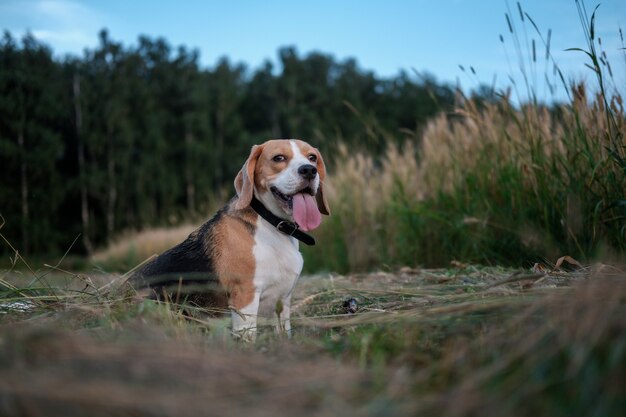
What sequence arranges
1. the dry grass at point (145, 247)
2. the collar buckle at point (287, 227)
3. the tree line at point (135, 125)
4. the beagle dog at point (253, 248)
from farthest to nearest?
1. the tree line at point (135, 125)
2. the dry grass at point (145, 247)
3. the collar buckle at point (287, 227)
4. the beagle dog at point (253, 248)

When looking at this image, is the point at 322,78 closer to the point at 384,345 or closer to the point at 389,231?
the point at 389,231

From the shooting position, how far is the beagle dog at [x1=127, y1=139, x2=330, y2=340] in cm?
334

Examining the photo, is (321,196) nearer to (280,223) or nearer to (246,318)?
(280,223)

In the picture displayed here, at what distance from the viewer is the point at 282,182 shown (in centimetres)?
364

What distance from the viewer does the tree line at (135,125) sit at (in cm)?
2336

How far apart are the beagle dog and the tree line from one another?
1172cm

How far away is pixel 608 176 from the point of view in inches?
143

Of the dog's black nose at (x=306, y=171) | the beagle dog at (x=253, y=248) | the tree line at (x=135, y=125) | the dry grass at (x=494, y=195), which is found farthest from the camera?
the tree line at (x=135, y=125)

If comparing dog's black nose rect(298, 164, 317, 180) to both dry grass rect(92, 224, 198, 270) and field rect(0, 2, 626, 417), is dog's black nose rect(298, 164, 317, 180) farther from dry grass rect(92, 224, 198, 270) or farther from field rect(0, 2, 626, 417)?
dry grass rect(92, 224, 198, 270)

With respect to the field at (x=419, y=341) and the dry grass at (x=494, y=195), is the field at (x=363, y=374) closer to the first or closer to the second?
the field at (x=419, y=341)

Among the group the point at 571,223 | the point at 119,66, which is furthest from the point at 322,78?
the point at 571,223

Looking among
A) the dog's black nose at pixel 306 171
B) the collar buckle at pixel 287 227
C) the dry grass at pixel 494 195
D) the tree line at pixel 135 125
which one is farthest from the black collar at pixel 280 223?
the tree line at pixel 135 125

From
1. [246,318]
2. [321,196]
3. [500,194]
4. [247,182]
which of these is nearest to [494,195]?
[500,194]

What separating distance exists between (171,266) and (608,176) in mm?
3219
